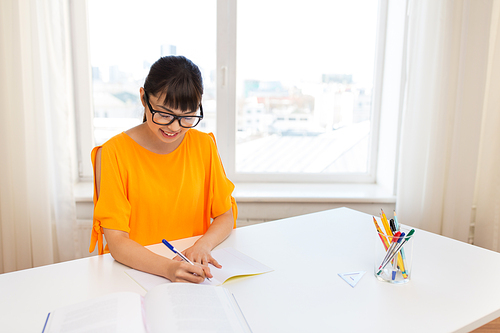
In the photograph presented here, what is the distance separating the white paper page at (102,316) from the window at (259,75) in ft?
5.69

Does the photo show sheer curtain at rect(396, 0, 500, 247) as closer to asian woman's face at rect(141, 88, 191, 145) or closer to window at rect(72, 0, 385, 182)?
window at rect(72, 0, 385, 182)

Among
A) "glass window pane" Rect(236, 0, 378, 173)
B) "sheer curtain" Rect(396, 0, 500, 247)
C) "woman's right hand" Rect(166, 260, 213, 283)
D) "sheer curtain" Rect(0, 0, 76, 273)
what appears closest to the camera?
"woman's right hand" Rect(166, 260, 213, 283)

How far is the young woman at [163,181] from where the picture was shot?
3.84ft

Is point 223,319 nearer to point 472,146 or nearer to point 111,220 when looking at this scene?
point 111,220

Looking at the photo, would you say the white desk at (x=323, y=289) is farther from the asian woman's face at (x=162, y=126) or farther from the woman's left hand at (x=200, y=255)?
the asian woman's face at (x=162, y=126)

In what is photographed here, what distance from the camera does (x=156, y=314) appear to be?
0.75m

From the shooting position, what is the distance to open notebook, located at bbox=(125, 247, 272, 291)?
0.96 m

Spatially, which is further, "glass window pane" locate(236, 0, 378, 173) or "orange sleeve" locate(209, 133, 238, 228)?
"glass window pane" locate(236, 0, 378, 173)

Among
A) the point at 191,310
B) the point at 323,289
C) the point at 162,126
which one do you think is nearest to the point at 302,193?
the point at 162,126

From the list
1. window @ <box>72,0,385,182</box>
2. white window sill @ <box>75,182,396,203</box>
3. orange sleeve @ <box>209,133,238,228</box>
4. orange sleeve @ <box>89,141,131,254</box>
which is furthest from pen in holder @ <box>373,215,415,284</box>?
window @ <box>72,0,385,182</box>

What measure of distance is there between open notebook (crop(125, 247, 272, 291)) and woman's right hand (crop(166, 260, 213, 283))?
0.02 metres

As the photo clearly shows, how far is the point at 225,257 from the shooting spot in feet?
3.68

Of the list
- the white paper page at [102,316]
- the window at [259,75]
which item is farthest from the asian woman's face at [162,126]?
the window at [259,75]

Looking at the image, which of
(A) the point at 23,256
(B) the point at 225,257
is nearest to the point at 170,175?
(B) the point at 225,257
